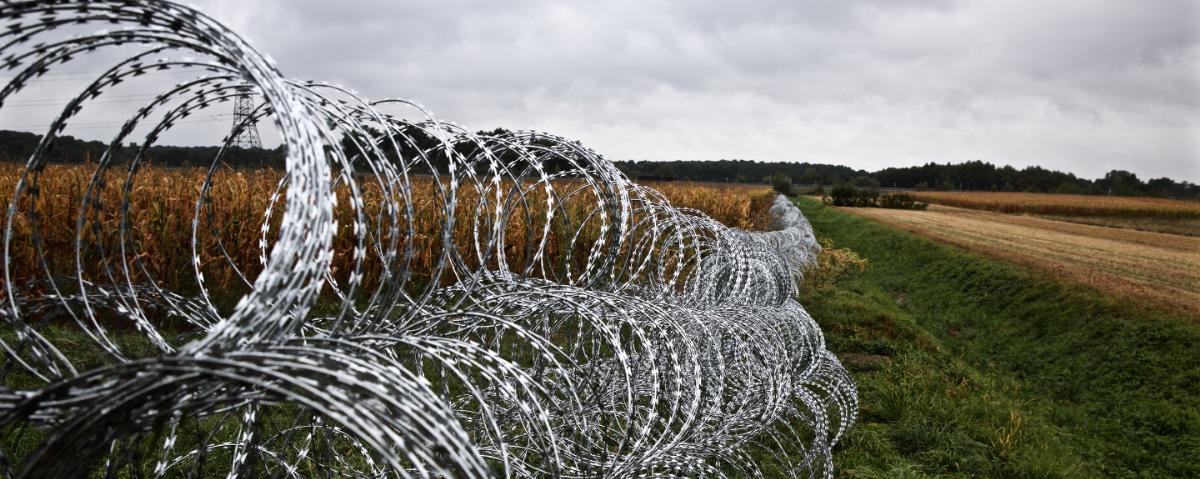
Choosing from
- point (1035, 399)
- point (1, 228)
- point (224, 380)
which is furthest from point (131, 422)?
point (1035, 399)

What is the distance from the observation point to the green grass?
5496mm

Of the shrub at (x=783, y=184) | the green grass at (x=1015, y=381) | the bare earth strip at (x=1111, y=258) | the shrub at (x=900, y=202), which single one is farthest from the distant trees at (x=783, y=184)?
the green grass at (x=1015, y=381)

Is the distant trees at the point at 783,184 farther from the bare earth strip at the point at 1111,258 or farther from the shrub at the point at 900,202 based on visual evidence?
the bare earth strip at the point at 1111,258

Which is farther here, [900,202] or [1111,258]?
[900,202]

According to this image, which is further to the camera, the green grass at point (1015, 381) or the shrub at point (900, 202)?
the shrub at point (900, 202)

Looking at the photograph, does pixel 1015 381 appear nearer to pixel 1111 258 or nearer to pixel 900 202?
pixel 1111 258

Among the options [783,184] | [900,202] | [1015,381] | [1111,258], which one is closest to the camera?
[1015,381]

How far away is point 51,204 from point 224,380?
821cm

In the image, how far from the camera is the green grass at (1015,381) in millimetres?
5496

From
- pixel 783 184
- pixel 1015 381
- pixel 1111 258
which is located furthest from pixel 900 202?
pixel 1015 381

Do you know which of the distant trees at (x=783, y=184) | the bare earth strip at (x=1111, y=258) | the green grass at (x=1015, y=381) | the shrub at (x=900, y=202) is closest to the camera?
the green grass at (x=1015, y=381)

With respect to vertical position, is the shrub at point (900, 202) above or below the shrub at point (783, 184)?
below

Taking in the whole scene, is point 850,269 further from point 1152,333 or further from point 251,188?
point 251,188

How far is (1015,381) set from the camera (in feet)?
29.1
